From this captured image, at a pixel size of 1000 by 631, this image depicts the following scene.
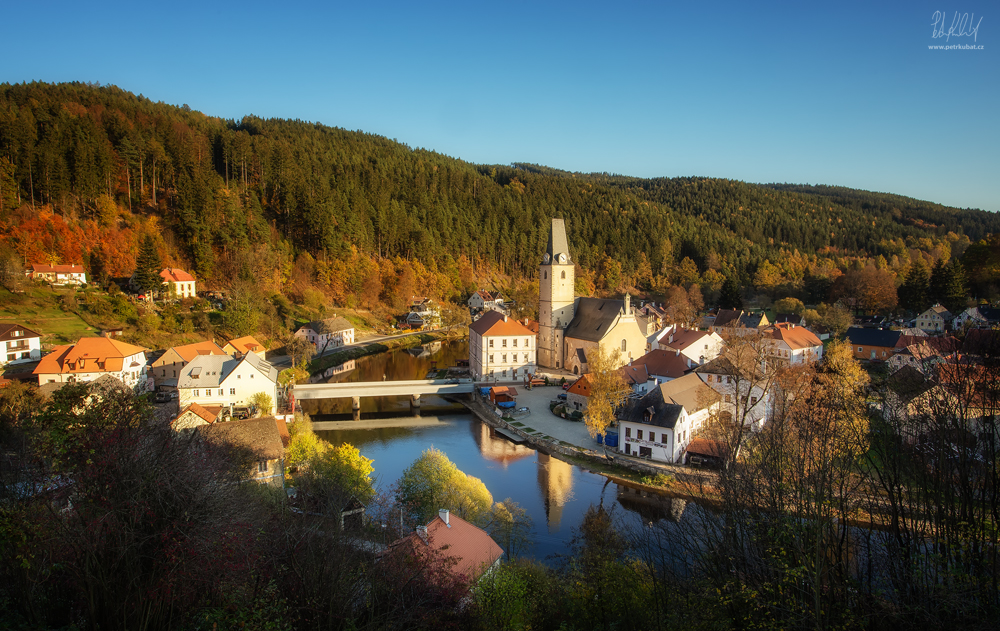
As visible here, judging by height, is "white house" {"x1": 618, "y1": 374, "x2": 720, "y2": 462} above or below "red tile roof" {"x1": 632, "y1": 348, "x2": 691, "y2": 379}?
below

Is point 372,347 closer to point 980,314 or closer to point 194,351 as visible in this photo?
point 194,351

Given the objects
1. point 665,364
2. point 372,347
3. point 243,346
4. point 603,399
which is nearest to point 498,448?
point 603,399

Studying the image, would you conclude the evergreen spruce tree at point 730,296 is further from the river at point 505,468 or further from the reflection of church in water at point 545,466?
the reflection of church in water at point 545,466

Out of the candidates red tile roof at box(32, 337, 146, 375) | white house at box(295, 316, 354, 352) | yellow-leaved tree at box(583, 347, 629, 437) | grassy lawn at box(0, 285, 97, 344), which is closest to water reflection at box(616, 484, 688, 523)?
yellow-leaved tree at box(583, 347, 629, 437)

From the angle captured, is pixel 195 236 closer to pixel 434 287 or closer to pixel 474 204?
pixel 434 287

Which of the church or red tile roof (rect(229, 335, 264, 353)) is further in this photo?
the church

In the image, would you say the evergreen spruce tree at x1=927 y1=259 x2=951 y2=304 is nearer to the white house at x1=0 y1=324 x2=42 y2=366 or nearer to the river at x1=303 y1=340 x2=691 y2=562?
the river at x1=303 y1=340 x2=691 y2=562

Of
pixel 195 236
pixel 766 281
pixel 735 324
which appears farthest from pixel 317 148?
pixel 766 281
